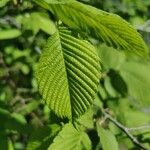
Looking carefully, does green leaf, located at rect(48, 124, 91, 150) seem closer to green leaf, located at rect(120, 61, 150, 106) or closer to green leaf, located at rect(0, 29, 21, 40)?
green leaf, located at rect(120, 61, 150, 106)

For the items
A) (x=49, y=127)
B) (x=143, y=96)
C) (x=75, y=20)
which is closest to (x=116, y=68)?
(x=143, y=96)

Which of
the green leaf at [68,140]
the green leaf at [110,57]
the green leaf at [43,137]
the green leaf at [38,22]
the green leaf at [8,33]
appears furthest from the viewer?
the green leaf at [8,33]

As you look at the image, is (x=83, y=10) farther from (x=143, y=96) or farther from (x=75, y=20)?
(x=143, y=96)

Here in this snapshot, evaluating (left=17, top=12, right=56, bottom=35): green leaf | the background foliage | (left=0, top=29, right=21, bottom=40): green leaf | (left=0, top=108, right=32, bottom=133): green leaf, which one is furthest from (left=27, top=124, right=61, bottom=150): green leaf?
(left=0, top=29, right=21, bottom=40): green leaf

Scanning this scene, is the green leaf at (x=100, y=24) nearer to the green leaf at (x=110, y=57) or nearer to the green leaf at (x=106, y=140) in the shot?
the green leaf at (x=106, y=140)

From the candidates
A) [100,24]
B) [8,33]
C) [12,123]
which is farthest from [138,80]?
[100,24]

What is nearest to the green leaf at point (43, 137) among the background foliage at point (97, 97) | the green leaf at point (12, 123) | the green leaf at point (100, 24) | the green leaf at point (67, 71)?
the background foliage at point (97, 97)
